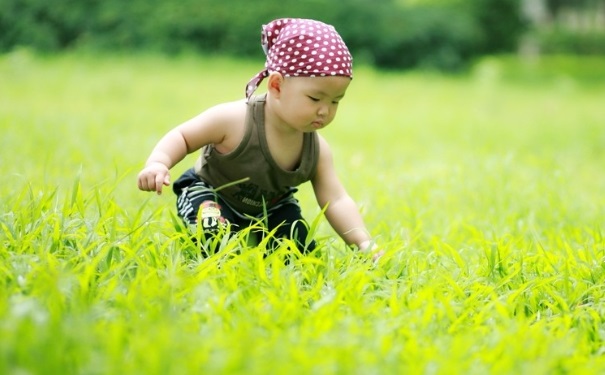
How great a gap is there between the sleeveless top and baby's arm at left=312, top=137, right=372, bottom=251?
6 centimetres

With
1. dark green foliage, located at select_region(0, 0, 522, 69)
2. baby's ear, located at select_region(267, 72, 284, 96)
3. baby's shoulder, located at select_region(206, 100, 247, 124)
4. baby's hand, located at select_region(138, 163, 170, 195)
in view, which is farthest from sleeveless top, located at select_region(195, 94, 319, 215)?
dark green foliage, located at select_region(0, 0, 522, 69)

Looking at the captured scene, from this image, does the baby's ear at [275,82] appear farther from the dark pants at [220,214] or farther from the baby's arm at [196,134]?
the dark pants at [220,214]

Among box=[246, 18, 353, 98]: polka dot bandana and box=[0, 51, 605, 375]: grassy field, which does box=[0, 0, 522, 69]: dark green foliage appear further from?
box=[246, 18, 353, 98]: polka dot bandana

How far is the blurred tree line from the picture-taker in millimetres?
16594

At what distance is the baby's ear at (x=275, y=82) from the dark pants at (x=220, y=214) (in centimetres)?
47

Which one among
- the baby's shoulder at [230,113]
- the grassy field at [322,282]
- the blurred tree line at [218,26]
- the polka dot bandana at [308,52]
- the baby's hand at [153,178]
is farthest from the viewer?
the blurred tree line at [218,26]

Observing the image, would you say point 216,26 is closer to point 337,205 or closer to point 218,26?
point 218,26

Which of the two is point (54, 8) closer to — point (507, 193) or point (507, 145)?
point (507, 145)

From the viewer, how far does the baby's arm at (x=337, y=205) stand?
317cm

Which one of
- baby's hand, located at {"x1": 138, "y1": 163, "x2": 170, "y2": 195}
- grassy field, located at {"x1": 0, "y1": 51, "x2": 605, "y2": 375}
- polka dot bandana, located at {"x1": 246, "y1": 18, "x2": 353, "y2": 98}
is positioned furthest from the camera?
polka dot bandana, located at {"x1": 246, "y1": 18, "x2": 353, "y2": 98}

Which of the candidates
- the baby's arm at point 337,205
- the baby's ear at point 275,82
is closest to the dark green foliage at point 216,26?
the baby's arm at point 337,205

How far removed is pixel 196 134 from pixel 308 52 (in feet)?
1.80

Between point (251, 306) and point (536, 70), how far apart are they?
2231 centimetres

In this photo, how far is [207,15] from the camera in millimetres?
17438
